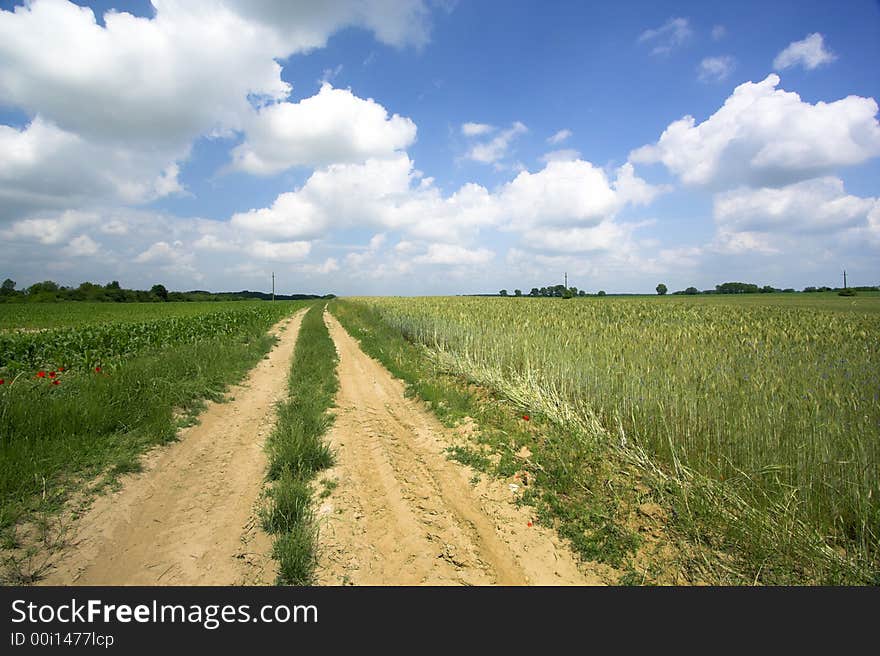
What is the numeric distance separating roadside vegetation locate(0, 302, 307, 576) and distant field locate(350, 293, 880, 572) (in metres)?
6.23

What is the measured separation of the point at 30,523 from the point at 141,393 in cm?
345

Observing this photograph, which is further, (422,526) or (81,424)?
(81,424)

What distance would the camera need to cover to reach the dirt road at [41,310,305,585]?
2865 millimetres

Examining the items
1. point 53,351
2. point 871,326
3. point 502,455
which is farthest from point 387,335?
point 871,326

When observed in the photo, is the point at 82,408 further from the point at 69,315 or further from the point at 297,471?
the point at 69,315

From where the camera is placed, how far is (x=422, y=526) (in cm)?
360

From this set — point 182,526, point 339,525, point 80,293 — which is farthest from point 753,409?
point 80,293

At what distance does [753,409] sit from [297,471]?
5746 mm

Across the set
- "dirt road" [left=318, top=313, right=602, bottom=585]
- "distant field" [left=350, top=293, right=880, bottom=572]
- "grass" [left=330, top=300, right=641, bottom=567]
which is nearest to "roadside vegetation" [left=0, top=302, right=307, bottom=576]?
"dirt road" [left=318, top=313, right=602, bottom=585]

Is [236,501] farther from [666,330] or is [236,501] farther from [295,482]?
[666,330]

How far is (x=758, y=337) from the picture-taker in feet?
24.3

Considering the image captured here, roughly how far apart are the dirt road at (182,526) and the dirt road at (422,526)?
736 mm

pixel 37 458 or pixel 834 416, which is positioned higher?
pixel 834 416

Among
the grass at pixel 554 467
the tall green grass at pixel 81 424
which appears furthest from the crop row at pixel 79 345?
the grass at pixel 554 467
